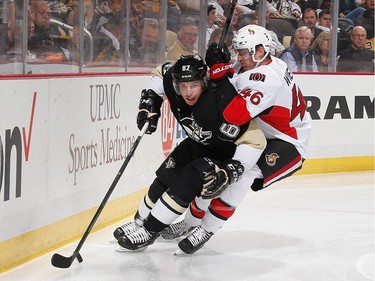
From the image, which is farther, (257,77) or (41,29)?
(41,29)

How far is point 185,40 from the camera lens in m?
7.29

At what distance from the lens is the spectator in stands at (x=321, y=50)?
8.29m

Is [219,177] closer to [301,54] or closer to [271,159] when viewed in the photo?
[271,159]

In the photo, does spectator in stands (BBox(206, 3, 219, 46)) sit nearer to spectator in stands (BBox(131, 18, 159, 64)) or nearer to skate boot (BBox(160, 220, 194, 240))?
spectator in stands (BBox(131, 18, 159, 64))

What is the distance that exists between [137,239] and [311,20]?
416cm

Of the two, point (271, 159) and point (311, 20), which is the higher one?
point (311, 20)

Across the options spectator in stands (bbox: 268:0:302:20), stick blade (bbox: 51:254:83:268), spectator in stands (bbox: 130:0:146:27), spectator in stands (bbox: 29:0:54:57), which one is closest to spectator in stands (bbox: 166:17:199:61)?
spectator in stands (bbox: 130:0:146:27)

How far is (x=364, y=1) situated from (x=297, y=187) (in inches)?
85.9

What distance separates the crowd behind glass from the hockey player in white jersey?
96 cm

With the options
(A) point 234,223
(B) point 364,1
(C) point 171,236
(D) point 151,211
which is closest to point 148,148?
(A) point 234,223

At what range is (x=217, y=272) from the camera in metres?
4.38

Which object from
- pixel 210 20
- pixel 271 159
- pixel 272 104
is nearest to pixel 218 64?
pixel 272 104

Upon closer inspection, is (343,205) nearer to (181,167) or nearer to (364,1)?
(181,167)

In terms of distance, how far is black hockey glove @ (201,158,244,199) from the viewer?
14.3ft
